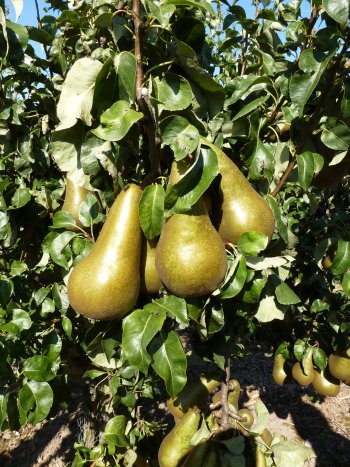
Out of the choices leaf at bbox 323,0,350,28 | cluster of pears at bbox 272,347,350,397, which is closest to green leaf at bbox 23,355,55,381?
leaf at bbox 323,0,350,28

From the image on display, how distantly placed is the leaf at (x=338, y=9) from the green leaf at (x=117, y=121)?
1.78 feet

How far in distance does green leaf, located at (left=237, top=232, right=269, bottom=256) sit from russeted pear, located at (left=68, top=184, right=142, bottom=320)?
298 millimetres

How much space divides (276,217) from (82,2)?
1253 millimetres

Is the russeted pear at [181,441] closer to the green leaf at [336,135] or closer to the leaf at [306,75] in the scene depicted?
the green leaf at [336,135]

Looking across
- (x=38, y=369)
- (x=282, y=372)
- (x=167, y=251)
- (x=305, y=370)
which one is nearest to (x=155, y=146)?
(x=167, y=251)

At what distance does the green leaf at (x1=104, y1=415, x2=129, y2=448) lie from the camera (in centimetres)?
188

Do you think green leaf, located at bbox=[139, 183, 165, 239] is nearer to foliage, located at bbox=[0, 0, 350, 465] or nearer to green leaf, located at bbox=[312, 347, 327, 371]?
foliage, located at bbox=[0, 0, 350, 465]

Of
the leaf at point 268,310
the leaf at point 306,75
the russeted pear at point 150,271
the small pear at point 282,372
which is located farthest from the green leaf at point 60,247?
the small pear at point 282,372

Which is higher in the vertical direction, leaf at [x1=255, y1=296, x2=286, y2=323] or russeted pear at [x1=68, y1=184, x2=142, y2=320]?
russeted pear at [x1=68, y1=184, x2=142, y2=320]

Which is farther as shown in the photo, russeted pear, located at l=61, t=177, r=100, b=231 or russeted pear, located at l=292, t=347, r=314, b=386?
russeted pear, located at l=292, t=347, r=314, b=386

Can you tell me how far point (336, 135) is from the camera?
1111 millimetres

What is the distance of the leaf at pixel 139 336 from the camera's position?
0.92 meters

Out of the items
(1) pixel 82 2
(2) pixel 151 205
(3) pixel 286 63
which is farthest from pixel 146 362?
(1) pixel 82 2

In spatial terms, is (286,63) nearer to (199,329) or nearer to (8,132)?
(199,329)
